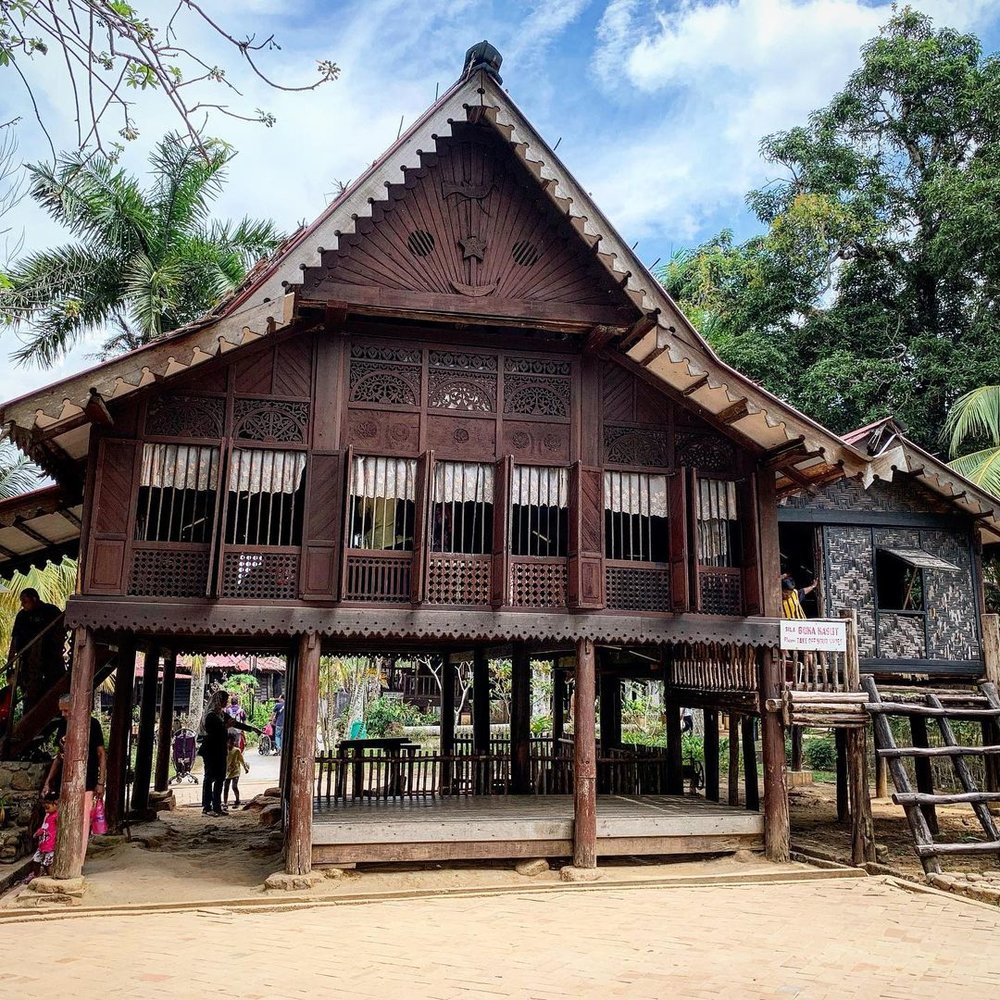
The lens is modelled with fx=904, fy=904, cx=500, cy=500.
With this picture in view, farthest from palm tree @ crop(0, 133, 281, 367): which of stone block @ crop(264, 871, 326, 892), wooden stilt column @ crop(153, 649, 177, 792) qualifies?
stone block @ crop(264, 871, 326, 892)

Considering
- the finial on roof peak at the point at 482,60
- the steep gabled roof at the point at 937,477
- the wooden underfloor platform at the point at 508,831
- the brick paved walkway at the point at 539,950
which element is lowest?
the brick paved walkway at the point at 539,950

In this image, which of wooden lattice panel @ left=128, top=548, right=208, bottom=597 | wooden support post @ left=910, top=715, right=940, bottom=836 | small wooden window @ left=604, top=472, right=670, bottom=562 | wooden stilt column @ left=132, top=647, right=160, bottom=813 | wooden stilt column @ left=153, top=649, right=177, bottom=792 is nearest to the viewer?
wooden lattice panel @ left=128, top=548, right=208, bottom=597

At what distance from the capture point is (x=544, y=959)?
273 inches

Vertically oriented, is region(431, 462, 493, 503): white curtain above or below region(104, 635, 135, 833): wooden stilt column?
above

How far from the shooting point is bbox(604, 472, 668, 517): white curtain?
37.6ft

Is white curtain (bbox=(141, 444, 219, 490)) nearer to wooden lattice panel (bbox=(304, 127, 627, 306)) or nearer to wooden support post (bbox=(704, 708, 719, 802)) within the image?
wooden lattice panel (bbox=(304, 127, 627, 306))

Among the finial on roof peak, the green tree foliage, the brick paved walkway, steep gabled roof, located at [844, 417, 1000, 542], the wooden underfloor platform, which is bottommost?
the brick paved walkway

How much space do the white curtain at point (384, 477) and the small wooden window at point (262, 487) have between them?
0.66 metres

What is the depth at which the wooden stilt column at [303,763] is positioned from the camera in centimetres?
995

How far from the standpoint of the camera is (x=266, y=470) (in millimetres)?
10625

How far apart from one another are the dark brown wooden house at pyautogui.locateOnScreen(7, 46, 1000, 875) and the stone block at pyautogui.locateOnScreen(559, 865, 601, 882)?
0.18 meters

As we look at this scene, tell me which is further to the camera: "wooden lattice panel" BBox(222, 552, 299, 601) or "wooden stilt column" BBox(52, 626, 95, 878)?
"wooden lattice panel" BBox(222, 552, 299, 601)

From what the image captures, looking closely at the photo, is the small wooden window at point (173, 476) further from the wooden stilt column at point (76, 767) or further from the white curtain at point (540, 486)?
the white curtain at point (540, 486)

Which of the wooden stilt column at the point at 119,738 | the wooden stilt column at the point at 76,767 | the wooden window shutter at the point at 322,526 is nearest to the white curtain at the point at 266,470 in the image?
the wooden window shutter at the point at 322,526
